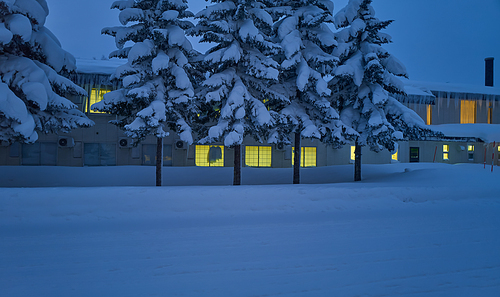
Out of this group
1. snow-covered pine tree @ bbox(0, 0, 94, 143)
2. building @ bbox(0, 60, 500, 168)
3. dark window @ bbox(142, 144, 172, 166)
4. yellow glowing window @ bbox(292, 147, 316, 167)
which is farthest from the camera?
yellow glowing window @ bbox(292, 147, 316, 167)

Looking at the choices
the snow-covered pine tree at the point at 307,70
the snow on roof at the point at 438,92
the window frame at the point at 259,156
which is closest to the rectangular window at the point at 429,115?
the snow on roof at the point at 438,92

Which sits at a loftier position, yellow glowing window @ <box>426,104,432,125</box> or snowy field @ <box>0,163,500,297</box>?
yellow glowing window @ <box>426,104,432,125</box>

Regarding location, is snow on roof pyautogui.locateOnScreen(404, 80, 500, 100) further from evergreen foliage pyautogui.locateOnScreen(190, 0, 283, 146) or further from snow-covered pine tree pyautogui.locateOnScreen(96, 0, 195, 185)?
snow-covered pine tree pyautogui.locateOnScreen(96, 0, 195, 185)

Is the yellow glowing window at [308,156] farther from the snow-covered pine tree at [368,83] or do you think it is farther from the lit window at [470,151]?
the lit window at [470,151]

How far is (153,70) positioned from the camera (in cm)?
1069

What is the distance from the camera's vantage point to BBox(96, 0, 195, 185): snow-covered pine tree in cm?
1066

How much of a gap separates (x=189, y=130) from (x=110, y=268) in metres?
7.32

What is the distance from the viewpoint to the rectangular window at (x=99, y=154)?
60.4 ft

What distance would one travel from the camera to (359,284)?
393 cm

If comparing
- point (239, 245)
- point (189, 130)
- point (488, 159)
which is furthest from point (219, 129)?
point (488, 159)

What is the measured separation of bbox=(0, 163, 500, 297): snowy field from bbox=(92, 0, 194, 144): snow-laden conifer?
139 inches

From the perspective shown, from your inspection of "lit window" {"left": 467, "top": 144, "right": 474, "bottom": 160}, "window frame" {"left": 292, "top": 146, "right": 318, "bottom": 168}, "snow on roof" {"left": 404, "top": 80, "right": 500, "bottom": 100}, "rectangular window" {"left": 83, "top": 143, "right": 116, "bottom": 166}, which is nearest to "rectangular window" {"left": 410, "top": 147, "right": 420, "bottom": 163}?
"lit window" {"left": 467, "top": 144, "right": 474, "bottom": 160}

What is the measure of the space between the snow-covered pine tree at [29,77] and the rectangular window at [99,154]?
6674 mm

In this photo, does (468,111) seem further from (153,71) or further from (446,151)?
(153,71)
